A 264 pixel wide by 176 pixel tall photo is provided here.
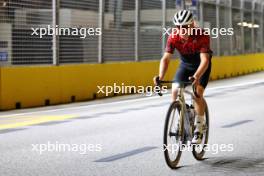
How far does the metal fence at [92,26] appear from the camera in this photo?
1538cm

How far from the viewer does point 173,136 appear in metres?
7.21

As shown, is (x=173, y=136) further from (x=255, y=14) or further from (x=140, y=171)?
(x=255, y=14)

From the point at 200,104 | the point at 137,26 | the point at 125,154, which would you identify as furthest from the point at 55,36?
the point at 200,104

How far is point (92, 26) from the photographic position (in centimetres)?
1869

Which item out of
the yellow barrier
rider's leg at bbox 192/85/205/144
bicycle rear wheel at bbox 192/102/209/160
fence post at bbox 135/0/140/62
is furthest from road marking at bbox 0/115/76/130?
fence post at bbox 135/0/140/62

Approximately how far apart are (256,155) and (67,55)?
32.4 ft

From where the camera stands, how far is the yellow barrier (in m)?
14.8

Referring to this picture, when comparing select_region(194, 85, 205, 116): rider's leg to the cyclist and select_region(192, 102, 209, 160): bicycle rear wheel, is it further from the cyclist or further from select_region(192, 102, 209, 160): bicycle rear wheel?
select_region(192, 102, 209, 160): bicycle rear wheel

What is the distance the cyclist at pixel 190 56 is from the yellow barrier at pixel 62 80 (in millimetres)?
7547

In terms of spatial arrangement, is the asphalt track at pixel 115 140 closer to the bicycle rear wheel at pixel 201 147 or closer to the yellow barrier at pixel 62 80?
the bicycle rear wheel at pixel 201 147

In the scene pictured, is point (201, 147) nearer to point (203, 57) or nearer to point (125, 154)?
point (125, 154)

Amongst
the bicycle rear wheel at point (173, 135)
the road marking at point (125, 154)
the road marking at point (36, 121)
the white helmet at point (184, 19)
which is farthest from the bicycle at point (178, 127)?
the road marking at point (36, 121)

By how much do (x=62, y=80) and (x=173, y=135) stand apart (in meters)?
9.69

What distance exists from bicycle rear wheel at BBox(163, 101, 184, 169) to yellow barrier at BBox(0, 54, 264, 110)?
7808 mm
